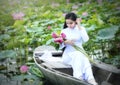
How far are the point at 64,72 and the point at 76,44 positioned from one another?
234 millimetres

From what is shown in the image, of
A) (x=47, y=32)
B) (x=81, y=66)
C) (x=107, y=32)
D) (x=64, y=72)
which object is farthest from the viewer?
(x=47, y=32)

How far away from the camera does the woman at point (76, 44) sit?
2.50 m

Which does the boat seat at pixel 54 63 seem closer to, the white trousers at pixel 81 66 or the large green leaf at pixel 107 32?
the white trousers at pixel 81 66

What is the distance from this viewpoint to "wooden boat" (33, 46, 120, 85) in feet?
7.97

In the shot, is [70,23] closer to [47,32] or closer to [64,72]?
[64,72]

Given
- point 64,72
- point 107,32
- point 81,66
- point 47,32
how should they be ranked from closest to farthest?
point 81,66, point 64,72, point 107,32, point 47,32

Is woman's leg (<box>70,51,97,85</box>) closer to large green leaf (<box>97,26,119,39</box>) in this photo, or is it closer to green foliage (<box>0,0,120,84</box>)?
green foliage (<box>0,0,120,84</box>)

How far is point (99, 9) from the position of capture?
15.5ft

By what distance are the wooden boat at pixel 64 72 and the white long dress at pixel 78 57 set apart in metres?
0.10

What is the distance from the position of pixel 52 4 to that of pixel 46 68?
10.0 ft

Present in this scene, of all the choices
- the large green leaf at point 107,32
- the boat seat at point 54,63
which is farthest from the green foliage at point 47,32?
the boat seat at point 54,63

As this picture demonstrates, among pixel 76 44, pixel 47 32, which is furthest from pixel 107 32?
pixel 47 32

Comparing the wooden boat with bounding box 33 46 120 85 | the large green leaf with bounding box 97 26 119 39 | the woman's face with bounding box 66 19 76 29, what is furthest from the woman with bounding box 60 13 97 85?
the large green leaf with bounding box 97 26 119 39

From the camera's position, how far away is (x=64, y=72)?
8.89ft
